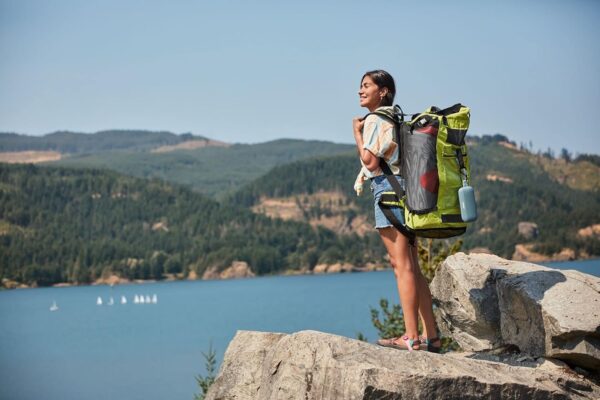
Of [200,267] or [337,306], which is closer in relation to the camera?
[337,306]

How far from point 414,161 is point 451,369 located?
1.76 meters

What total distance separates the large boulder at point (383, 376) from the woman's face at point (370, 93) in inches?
82.9

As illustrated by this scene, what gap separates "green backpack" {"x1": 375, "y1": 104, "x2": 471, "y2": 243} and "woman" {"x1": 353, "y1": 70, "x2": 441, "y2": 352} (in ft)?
0.66

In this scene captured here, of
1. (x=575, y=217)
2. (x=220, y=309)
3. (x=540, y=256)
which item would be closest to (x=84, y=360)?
(x=220, y=309)

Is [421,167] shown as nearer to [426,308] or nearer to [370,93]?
[370,93]

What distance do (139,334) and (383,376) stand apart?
7061 cm

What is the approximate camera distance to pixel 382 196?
8625mm

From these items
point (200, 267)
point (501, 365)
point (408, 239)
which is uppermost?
point (408, 239)

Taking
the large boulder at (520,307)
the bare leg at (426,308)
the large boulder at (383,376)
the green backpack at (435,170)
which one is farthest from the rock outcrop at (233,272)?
the green backpack at (435,170)

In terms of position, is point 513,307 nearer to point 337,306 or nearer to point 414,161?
point 414,161

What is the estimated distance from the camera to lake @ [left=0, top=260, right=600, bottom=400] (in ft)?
132

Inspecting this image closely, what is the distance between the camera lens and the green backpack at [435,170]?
27.1ft

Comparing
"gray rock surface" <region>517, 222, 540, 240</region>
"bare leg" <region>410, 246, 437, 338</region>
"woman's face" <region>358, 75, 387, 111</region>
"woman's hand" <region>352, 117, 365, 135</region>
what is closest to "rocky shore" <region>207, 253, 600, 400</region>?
"bare leg" <region>410, 246, 437, 338</region>

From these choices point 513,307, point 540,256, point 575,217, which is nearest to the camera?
point 513,307
